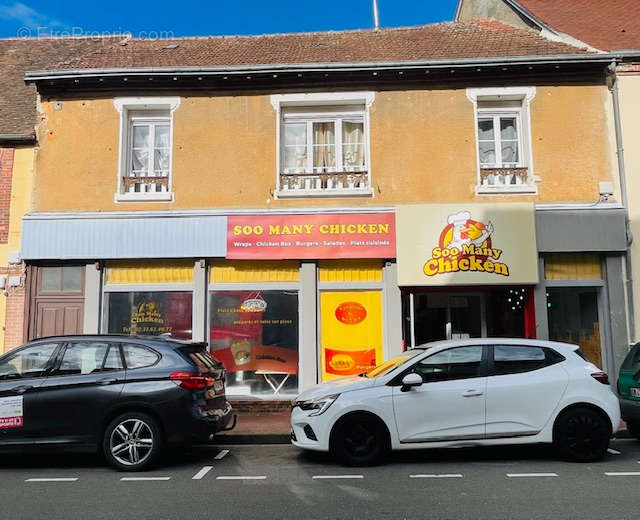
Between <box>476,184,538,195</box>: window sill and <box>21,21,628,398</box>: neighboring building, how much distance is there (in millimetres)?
39

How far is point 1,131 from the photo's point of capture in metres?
11.5

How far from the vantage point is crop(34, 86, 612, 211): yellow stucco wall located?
36.4 ft

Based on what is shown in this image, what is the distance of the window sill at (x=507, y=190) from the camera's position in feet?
36.2

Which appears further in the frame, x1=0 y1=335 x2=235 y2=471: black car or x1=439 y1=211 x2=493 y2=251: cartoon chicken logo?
x1=439 y1=211 x2=493 y2=251: cartoon chicken logo

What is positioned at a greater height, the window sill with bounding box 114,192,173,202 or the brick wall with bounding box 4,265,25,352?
the window sill with bounding box 114,192,173,202

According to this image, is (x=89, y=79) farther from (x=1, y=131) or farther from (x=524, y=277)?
(x=524, y=277)

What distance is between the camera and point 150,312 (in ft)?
36.3

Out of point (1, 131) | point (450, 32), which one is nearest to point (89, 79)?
point (1, 131)

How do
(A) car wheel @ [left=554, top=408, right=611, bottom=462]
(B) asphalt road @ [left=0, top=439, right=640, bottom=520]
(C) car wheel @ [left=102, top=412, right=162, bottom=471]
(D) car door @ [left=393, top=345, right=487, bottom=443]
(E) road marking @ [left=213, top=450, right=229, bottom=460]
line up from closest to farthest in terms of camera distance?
(B) asphalt road @ [left=0, top=439, right=640, bottom=520], (C) car wheel @ [left=102, top=412, right=162, bottom=471], (D) car door @ [left=393, top=345, right=487, bottom=443], (A) car wheel @ [left=554, top=408, right=611, bottom=462], (E) road marking @ [left=213, top=450, right=229, bottom=460]

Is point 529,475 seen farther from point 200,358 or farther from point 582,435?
Result: point 200,358

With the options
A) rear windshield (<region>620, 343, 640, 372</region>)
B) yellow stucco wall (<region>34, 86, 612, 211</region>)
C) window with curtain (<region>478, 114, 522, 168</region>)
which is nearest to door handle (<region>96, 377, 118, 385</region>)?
yellow stucco wall (<region>34, 86, 612, 211</region>)

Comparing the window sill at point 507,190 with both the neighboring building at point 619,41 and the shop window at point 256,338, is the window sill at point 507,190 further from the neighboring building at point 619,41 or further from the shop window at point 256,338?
the shop window at point 256,338

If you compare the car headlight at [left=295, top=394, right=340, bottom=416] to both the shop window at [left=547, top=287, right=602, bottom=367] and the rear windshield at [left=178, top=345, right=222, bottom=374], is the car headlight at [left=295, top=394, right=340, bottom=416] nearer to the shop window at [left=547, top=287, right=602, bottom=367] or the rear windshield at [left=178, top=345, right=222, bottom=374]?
the rear windshield at [left=178, top=345, right=222, bottom=374]

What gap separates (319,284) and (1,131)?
7193 millimetres
